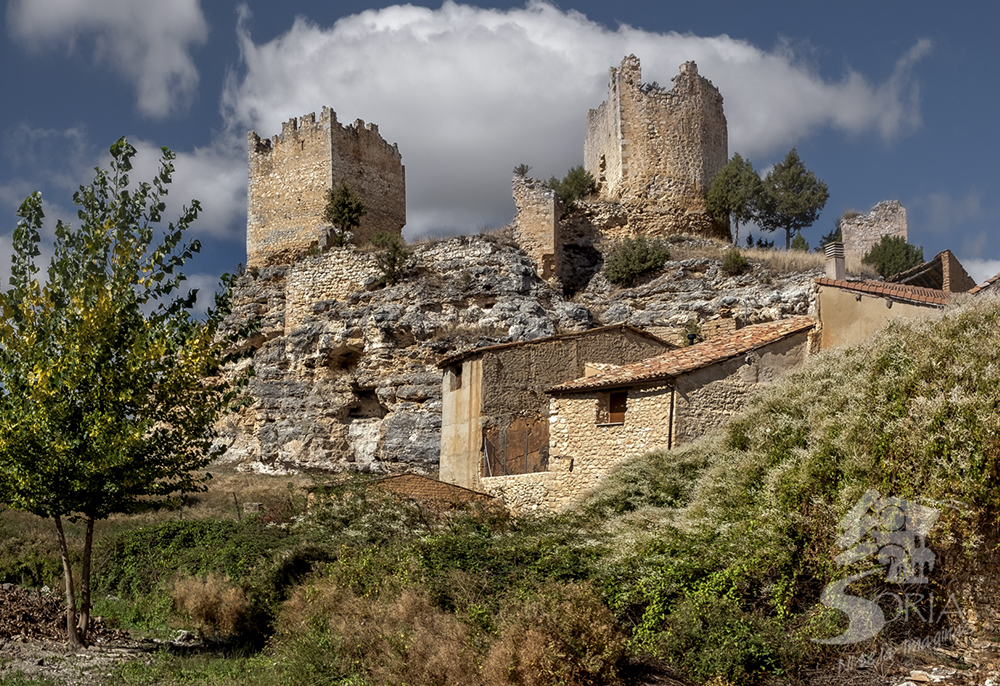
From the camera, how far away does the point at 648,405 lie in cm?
1580

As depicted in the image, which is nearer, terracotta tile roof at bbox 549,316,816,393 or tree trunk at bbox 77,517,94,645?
tree trunk at bbox 77,517,94,645

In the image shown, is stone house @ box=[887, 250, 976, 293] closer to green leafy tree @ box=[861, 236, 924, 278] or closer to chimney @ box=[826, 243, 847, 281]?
chimney @ box=[826, 243, 847, 281]

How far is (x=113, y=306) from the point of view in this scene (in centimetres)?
1174

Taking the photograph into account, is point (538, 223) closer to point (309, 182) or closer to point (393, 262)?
point (393, 262)

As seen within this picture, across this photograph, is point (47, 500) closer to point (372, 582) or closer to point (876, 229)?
point (372, 582)

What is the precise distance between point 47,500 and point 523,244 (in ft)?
75.2

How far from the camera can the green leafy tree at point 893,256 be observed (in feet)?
114

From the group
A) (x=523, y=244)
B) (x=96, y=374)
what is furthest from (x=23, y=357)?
(x=523, y=244)

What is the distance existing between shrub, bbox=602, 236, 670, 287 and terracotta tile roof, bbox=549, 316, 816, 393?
1295 centimetres

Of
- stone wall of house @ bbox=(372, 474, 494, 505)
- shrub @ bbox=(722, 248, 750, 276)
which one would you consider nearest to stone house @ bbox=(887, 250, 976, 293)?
shrub @ bbox=(722, 248, 750, 276)

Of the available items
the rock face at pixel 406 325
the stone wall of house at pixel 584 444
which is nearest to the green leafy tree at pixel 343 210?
the rock face at pixel 406 325

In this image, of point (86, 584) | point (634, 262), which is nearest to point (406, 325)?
point (634, 262)

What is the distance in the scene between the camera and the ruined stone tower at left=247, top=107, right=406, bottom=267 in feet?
122

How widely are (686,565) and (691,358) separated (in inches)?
275
